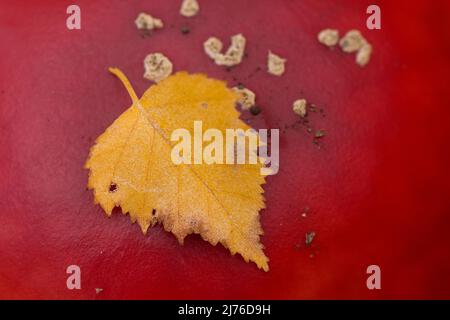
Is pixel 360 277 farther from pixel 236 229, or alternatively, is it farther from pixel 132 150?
pixel 132 150

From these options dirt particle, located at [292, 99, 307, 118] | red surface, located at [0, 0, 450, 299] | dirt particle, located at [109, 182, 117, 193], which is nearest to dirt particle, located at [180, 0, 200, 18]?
red surface, located at [0, 0, 450, 299]

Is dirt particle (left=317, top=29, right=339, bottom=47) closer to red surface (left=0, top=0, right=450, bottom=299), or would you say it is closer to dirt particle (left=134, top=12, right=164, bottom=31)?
red surface (left=0, top=0, right=450, bottom=299)

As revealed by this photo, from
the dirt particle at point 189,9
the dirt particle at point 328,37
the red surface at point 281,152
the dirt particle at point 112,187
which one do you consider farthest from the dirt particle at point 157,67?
the dirt particle at point 328,37

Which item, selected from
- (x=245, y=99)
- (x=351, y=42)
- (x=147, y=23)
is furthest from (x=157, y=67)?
(x=351, y=42)

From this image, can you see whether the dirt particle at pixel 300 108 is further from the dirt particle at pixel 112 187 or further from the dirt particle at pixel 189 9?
the dirt particle at pixel 112 187

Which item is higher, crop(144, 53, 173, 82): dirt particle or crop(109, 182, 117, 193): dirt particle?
crop(144, 53, 173, 82): dirt particle

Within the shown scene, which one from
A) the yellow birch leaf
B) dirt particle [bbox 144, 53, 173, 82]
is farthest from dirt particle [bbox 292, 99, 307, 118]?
dirt particle [bbox 144, 53, 173, 82]

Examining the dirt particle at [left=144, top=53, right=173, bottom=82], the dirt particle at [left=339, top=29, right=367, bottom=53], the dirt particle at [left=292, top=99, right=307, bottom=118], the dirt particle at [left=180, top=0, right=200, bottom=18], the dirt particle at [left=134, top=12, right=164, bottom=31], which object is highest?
the dirt particle at [left=180, top=0, right=200, bottom=18]

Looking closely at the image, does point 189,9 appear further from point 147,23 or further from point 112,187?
point 112,187
